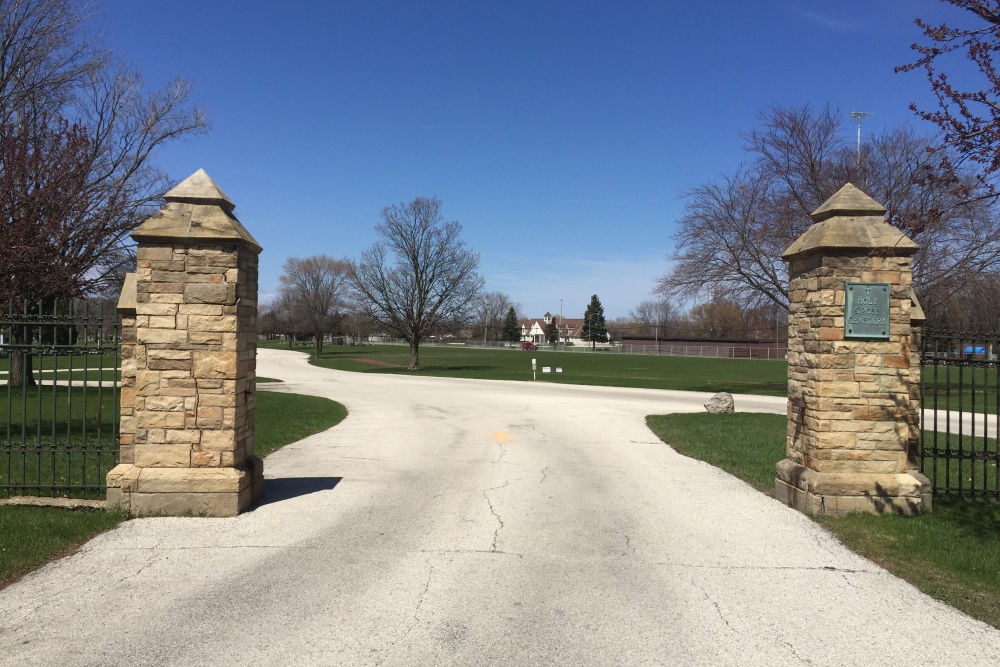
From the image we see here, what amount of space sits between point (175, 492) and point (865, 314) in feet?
23.2

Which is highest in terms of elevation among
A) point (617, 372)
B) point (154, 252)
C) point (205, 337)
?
point (154, 252)

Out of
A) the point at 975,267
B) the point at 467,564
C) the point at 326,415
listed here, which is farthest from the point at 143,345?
the point at 975,267

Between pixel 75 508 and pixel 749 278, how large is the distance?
2307 cm

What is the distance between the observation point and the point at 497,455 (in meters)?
9.79

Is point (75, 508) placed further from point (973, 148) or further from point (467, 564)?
point (973, 148)

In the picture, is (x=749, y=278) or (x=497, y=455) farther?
(x=749, y=278)

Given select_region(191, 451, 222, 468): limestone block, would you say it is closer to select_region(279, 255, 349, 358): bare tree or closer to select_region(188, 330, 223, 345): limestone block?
select_region(188, 330, 223, 345): limestone block

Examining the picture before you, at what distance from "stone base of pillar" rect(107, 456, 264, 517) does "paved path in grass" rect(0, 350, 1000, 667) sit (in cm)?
17

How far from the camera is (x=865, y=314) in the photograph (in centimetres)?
648

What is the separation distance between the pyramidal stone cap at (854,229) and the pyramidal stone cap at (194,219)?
5.87m

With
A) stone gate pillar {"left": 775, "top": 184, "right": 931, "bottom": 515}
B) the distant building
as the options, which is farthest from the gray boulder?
the distant building

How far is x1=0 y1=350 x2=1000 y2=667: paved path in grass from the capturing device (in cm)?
363

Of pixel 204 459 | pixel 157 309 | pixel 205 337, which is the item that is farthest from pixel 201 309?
pixel 204 459

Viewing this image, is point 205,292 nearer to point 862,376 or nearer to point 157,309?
point 157,309
